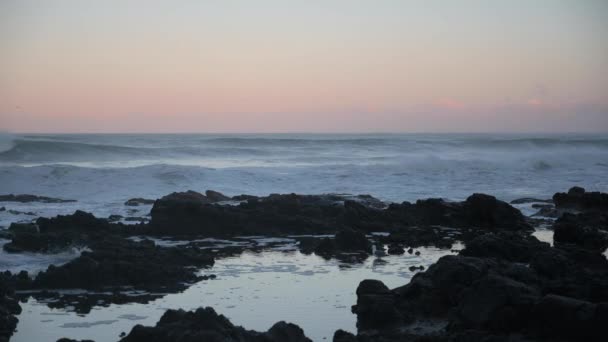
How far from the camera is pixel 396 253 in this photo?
15609 mm

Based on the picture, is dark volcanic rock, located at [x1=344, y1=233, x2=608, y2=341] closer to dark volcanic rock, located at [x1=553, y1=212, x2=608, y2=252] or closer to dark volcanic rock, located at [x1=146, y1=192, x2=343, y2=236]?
dark volcanic rock, located at [x1=553, y1=212, x2=608, y2=252]

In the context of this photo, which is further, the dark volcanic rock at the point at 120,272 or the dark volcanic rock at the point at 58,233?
the dark volcanic rock at the point at 58,233

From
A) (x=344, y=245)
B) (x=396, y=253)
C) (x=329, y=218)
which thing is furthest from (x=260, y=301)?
(x=329, y=218)

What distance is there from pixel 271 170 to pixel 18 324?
3238cm

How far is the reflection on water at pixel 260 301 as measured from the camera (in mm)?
9281

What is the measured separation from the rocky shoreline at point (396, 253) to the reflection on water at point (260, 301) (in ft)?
1.19

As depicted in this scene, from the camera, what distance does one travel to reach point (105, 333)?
29.5ft

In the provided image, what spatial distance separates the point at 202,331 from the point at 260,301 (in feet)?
11.0

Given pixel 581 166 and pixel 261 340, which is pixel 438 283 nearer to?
pixel 261 340

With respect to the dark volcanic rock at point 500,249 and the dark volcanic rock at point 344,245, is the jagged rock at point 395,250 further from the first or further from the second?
the dark volcanic rock at point 500,249

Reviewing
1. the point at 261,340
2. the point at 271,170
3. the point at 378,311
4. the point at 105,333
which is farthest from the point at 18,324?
the point at 271,170

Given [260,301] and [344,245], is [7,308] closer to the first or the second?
[260,301]

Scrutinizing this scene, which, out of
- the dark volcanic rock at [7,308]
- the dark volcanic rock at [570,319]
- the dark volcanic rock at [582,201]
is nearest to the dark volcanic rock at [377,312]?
the dark volcanic rock at [570,319]

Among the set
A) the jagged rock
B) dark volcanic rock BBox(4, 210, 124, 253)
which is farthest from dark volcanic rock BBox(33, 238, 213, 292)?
the jagged rock
